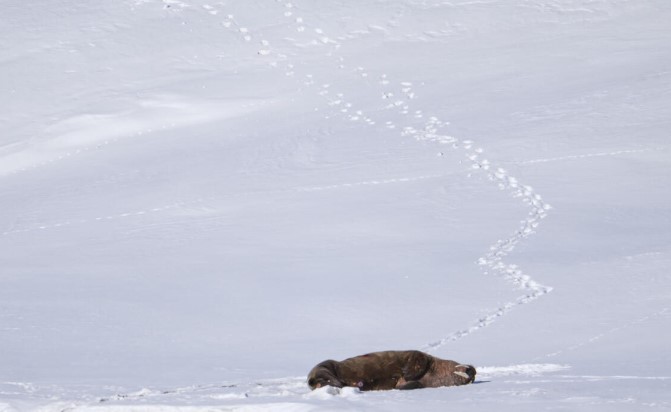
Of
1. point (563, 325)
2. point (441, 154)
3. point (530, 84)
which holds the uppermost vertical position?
point (530, 84)

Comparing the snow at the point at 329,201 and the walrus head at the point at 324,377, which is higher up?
the snow at the point at 329,201

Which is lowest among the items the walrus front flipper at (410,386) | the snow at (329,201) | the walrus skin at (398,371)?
the walrus front flipper at (410,386)

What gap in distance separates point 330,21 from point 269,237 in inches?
353

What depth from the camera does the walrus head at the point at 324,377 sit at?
4.67 meters

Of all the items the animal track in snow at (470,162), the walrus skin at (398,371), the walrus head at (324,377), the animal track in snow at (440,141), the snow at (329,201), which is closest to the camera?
the walrus head at (324,377)

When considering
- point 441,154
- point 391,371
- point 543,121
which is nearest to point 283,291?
point 391,371

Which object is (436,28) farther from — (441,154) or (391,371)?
(391,371)

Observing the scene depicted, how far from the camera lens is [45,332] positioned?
6.61 meters

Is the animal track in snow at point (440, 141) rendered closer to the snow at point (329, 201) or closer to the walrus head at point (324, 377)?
the snow at point (329, 201)

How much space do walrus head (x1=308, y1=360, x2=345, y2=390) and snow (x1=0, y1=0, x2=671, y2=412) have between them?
0.12 meters

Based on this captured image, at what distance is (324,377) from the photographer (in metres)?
4.70

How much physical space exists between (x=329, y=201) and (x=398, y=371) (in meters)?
5.48

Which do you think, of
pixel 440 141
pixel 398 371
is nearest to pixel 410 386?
pixel 398 371

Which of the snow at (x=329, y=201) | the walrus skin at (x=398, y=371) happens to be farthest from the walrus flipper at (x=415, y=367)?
the snow at (x=329, y=201)
